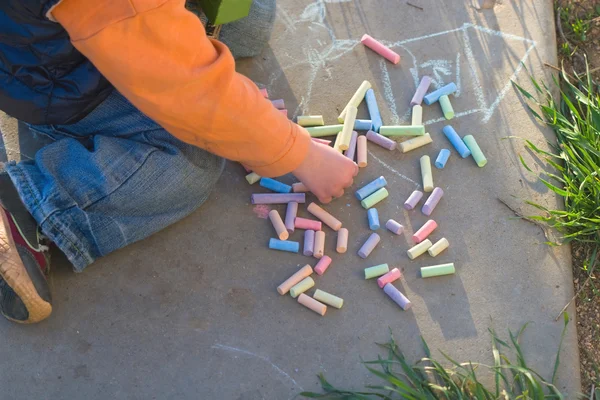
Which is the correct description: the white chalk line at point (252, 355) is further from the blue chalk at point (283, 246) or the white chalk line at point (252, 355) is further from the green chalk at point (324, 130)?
the green chalk at point (324, 130)

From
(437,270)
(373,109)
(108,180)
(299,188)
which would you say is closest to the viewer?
(108,180)

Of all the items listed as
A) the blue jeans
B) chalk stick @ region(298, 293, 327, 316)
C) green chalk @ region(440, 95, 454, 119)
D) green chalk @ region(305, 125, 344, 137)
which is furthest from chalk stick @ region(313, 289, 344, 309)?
green chalk @ region(440, 95, 454, 119)

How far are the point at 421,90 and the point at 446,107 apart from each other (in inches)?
5.6

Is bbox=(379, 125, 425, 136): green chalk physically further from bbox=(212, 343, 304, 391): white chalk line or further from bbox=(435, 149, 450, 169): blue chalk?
bbox=(212, 343, 304, 391): white chalk line

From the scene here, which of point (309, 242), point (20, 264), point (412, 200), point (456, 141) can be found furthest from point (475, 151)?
point (20, 264)

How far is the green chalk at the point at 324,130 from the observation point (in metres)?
2.94

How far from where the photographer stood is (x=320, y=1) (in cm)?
344

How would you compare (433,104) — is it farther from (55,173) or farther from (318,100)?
(55,173)

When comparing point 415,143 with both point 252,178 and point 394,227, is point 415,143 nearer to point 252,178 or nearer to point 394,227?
point 394,227

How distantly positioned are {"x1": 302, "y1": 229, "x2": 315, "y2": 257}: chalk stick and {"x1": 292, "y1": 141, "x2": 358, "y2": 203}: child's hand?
0.14 m

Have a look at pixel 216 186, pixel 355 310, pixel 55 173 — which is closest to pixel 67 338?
pixel 55 173

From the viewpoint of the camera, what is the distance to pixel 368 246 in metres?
2.65

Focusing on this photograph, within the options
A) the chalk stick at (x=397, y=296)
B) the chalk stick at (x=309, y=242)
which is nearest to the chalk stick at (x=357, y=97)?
the chalk stick at (x=309, y=242)

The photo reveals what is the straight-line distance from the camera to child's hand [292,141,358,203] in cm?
257
